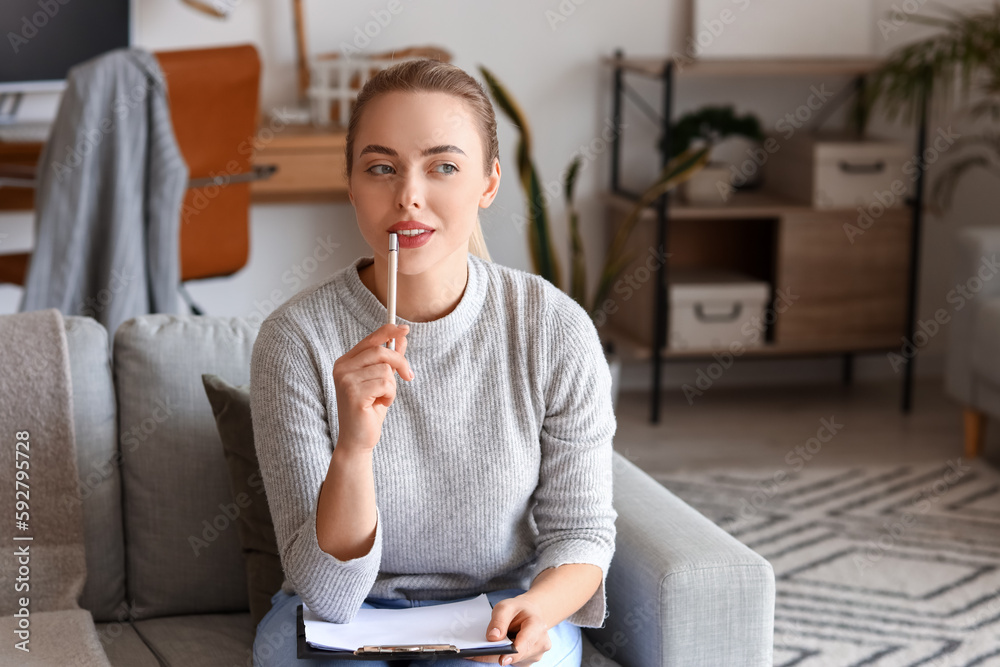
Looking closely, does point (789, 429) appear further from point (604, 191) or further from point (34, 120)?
point (34, 120)

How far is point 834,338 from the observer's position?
3.46 m

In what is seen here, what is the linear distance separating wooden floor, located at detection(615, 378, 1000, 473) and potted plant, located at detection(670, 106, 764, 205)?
0.69m

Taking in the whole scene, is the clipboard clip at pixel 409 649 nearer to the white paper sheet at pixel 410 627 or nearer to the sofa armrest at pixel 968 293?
the white paper sheet at pixel 410 627

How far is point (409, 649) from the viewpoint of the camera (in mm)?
1079

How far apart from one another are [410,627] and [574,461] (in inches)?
10.4

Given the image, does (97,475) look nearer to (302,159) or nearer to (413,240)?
(413,240)

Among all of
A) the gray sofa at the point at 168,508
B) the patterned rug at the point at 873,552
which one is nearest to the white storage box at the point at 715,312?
the patterned rug at the point at 873,552

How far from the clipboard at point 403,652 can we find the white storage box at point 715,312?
2.32 metres

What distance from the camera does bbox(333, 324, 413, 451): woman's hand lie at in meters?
1.05

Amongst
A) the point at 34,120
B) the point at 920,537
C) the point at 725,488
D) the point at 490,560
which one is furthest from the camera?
the point at 34,120

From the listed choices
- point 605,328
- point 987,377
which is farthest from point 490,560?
point 605,328

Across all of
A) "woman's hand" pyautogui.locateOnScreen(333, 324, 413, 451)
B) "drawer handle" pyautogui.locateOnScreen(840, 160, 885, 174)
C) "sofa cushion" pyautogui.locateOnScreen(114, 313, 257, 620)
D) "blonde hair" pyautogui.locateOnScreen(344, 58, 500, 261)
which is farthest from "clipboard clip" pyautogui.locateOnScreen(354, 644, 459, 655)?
"drawer handle" pyautogui.locateOnScreen(840, 160, 885, 174)

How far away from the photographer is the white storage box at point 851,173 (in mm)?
3340

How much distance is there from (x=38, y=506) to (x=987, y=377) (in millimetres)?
2463
